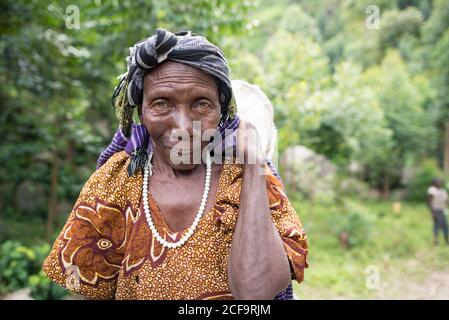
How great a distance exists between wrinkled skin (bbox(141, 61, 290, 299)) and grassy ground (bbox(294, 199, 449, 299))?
4.90 meters

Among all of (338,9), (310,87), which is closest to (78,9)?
(310,87)

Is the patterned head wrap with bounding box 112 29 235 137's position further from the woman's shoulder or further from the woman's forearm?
the woman's forearm

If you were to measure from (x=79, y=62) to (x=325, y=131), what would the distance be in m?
6.50

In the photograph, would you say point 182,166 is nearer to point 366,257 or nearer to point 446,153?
point 366,257

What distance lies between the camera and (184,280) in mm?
1201

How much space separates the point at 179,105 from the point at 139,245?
46 cm

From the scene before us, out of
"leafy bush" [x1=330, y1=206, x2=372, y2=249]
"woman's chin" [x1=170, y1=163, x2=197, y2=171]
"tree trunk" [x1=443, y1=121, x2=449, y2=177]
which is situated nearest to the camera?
"woman's chin" [x1=170, y1=163, x2=197, y2=171]

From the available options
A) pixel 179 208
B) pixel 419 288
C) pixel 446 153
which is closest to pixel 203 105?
pixel 179 208

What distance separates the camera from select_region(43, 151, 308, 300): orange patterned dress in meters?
1.20

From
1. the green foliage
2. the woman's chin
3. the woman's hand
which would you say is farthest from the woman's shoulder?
the green foliage

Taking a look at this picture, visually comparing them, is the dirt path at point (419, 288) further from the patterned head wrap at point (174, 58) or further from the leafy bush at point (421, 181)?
the leafy bush at point (421, 181)

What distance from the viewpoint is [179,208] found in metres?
1.27

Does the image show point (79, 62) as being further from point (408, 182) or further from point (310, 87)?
point (408, 182)
